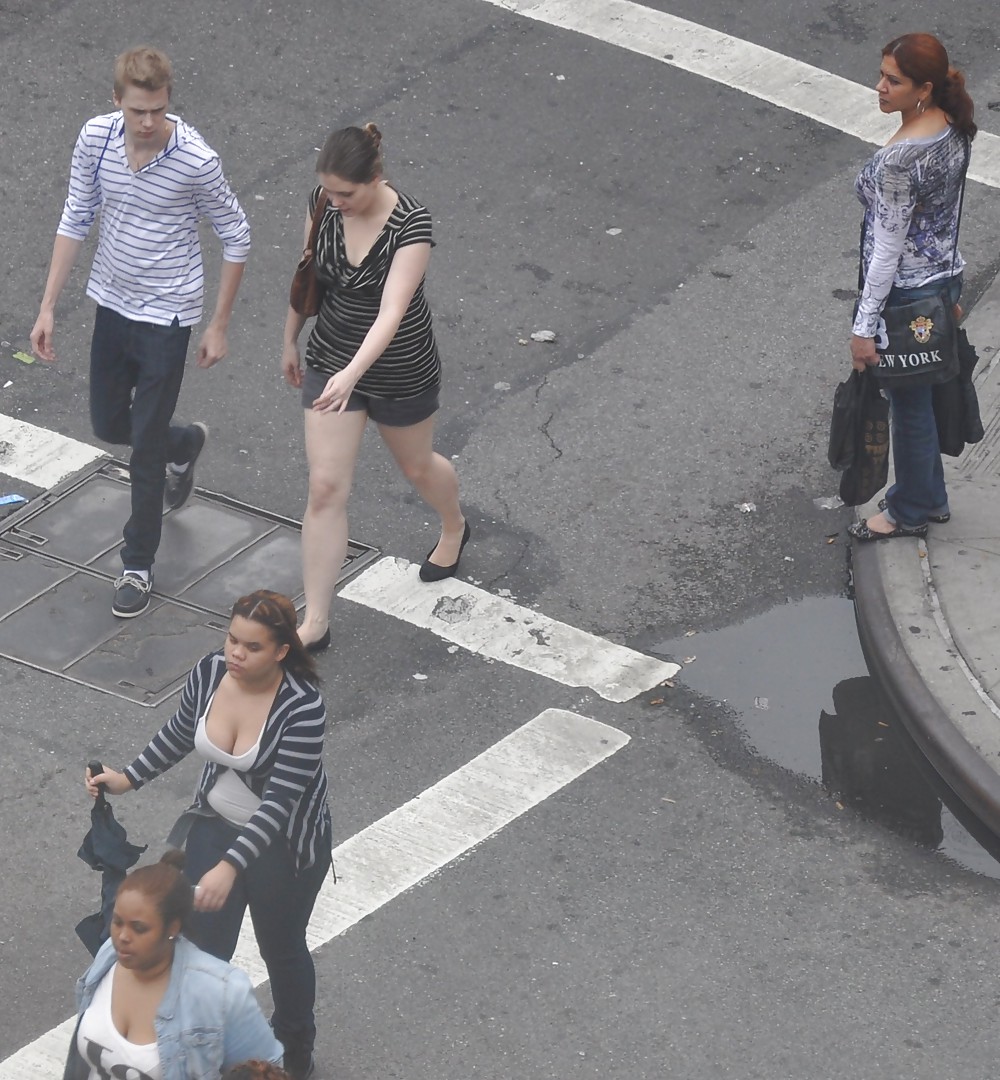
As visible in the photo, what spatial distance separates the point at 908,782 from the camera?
7379mm

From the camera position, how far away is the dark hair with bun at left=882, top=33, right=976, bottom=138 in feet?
24.1

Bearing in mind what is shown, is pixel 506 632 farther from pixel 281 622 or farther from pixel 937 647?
pixel 281 622

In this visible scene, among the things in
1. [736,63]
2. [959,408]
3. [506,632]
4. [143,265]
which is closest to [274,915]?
[506,632]

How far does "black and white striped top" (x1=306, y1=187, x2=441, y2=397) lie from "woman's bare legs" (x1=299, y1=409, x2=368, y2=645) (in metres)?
0.19

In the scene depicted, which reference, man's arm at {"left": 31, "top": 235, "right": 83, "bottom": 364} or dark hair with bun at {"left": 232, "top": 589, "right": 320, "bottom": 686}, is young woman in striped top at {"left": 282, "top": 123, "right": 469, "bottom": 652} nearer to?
man's arm at {"left": 31, "top": 235, "right": 83, "bottom": 364}

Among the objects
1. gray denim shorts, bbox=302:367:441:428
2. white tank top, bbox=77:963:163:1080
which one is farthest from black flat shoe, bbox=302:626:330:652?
white tank top, bbox=77:963:163:1080

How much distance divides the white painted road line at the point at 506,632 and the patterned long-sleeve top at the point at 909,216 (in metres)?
1.62

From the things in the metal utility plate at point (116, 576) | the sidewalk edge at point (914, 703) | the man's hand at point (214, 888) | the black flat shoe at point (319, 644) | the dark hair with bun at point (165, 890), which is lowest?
the metal utility plate at point (116, 576)

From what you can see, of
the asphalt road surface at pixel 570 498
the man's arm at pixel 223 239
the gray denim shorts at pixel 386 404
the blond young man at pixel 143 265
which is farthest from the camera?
the gray denim shorts at pixel 386 404

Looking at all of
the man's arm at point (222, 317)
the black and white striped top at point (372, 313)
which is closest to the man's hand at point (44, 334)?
the man's arm at point (222, 317)

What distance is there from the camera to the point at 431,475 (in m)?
8.06

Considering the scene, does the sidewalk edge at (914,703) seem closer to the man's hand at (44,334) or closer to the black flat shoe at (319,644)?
the black flat shoe at (319,644)

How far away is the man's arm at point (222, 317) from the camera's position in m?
7.75

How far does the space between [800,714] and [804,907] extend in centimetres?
112
